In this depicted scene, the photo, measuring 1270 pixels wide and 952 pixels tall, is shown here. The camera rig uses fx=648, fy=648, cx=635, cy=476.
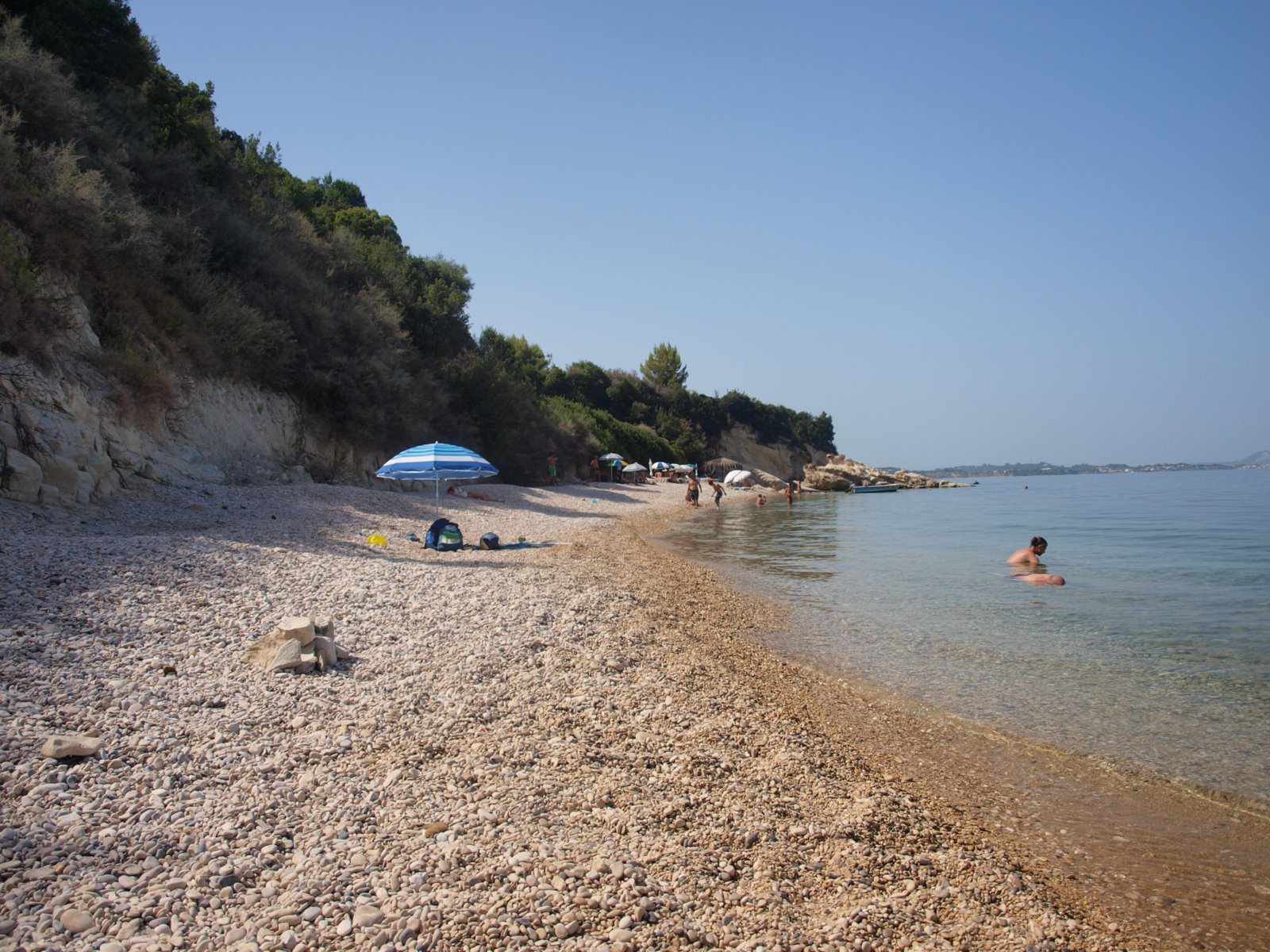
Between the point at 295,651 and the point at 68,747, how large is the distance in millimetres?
1623

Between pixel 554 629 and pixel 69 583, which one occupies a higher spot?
pixel 69 583

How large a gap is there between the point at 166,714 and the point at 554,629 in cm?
350

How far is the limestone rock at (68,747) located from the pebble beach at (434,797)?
0.04 m

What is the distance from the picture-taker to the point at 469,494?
851 inches

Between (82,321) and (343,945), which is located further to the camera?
(82,321)

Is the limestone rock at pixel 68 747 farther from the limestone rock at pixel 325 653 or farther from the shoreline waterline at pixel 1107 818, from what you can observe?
the shoreline waterline at pixel 1107 818

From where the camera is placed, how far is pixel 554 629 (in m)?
6.82

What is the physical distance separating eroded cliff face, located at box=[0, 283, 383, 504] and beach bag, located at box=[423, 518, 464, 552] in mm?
4630

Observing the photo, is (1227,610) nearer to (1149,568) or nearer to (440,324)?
(1149,568)

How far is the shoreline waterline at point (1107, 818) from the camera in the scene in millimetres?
3337

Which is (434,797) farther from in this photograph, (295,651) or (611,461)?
(611,461)

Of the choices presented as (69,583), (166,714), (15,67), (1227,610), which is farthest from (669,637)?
(15,67)

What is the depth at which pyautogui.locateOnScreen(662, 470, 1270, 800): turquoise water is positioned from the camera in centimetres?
563

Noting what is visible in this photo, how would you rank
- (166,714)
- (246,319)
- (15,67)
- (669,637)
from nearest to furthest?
(166,714)
(669,637)
(15,67)
(246,319)
